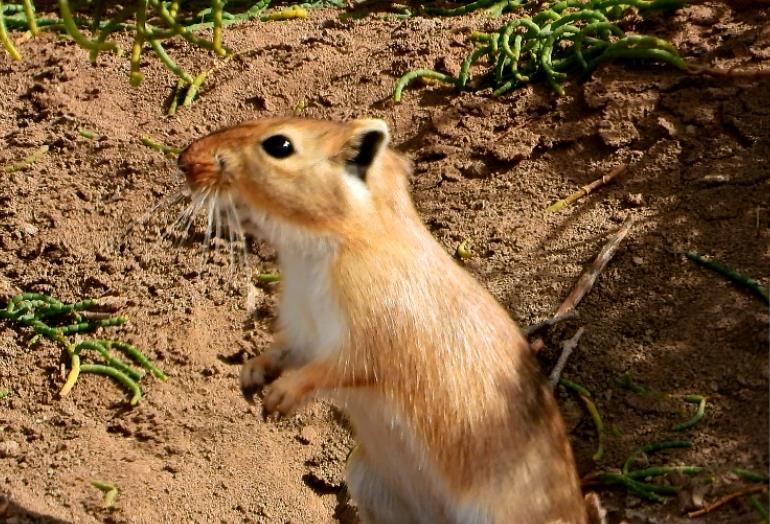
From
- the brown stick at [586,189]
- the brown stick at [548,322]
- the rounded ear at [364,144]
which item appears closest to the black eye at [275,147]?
the rounded ear at [364,144]

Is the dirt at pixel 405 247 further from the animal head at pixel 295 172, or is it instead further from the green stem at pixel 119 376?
the animal head at pixel 295 172

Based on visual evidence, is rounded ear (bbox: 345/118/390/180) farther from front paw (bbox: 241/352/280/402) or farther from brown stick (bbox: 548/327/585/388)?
brown stick (bbox: 548/327/585/388)

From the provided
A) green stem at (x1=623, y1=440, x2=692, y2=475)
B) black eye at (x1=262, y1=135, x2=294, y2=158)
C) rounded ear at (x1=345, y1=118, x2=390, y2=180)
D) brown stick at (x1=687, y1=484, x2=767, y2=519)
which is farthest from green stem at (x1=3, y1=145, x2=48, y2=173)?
brown stick at (x1=687, y1=484, x2=767, y2=519)

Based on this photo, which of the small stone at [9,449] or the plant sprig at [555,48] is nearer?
the small stone at [9,449]

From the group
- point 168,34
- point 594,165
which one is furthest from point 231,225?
point 594,165

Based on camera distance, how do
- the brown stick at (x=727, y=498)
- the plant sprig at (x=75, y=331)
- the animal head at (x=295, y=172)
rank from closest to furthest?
the animal head at (x=295, y=172) < the brown stick at (x=727, y=498) < the plant sprig at (x=75, y=331)

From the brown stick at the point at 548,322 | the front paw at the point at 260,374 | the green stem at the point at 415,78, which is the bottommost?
the brown stick at the point at 548,322

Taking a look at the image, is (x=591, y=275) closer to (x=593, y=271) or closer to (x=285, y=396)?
(x=593, y=271)
